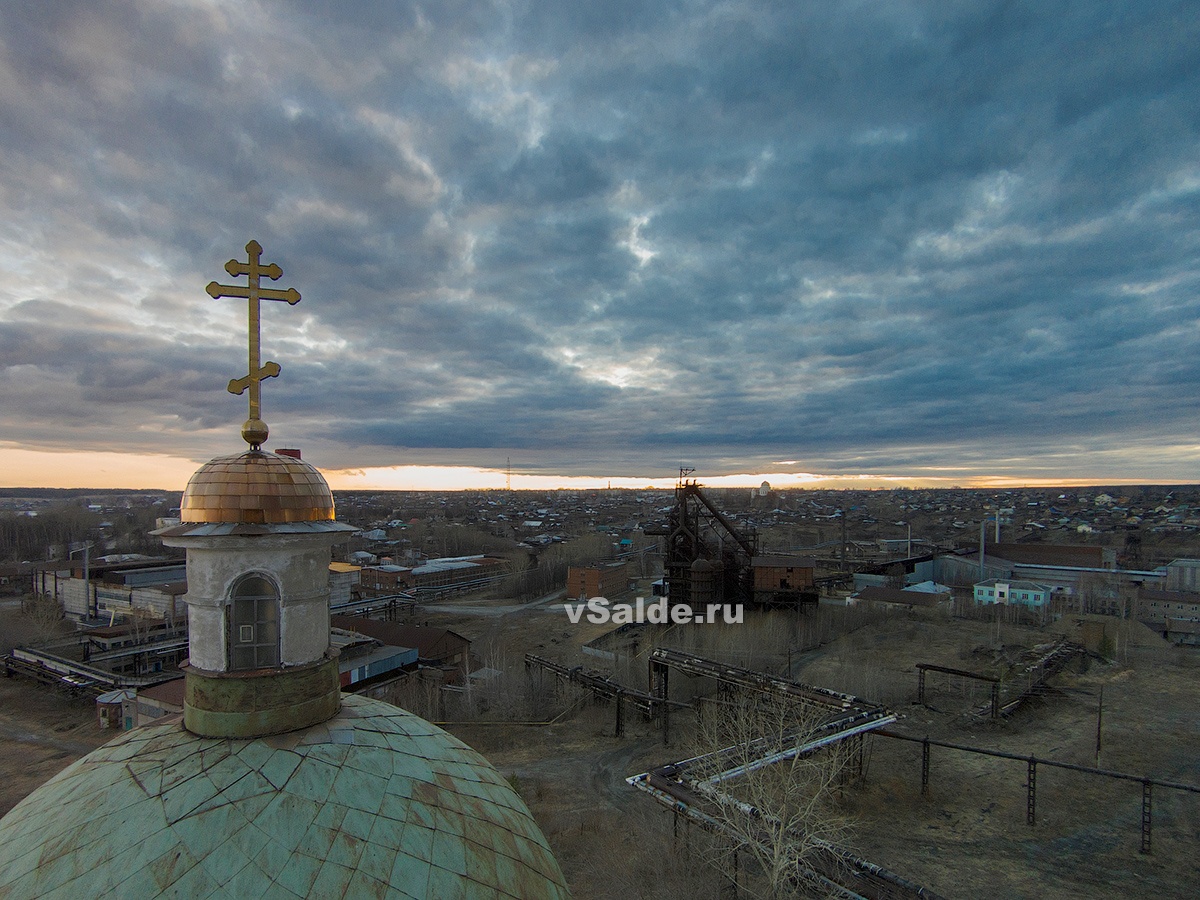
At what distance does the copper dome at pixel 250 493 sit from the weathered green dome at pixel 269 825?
2.23 metres

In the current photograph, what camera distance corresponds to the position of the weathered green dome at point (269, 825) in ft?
16.6

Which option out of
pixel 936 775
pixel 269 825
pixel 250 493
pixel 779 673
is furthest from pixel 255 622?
pixel 779 673

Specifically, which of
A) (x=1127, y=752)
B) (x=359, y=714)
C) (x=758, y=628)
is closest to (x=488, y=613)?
(x=758, y=628)

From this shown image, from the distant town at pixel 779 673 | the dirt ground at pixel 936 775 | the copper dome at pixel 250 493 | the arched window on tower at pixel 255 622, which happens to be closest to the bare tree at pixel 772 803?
the distant town at pixel 779 673

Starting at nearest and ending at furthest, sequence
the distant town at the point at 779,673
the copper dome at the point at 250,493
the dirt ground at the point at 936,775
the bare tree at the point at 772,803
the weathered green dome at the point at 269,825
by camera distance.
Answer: the weathered green dome at the point at 269,825
the copper dome at the point at 250,493
the bare tree at the point at 772,803
the dirt ground at the point at 936,775
the distant town at the point at 779,673

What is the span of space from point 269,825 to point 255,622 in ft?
6.40

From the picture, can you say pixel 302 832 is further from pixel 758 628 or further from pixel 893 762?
pixel 758 628

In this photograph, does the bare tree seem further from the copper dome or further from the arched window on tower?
the copper dome

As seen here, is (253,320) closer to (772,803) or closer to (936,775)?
(772,803)

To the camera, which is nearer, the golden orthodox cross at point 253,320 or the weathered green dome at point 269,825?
the weathered green dome at point 269,825

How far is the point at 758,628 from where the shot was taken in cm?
4569

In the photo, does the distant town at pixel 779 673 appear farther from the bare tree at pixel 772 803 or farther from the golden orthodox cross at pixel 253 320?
the golden orthodox cross at pixel 253 320

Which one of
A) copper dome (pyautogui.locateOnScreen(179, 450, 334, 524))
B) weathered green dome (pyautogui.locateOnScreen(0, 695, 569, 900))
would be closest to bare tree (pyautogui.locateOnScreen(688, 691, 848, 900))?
weathered green dome (pyautogui.locateOnScreen(0, 695, 569, 900))

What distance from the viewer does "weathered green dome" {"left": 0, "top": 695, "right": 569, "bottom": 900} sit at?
16.6 ft
